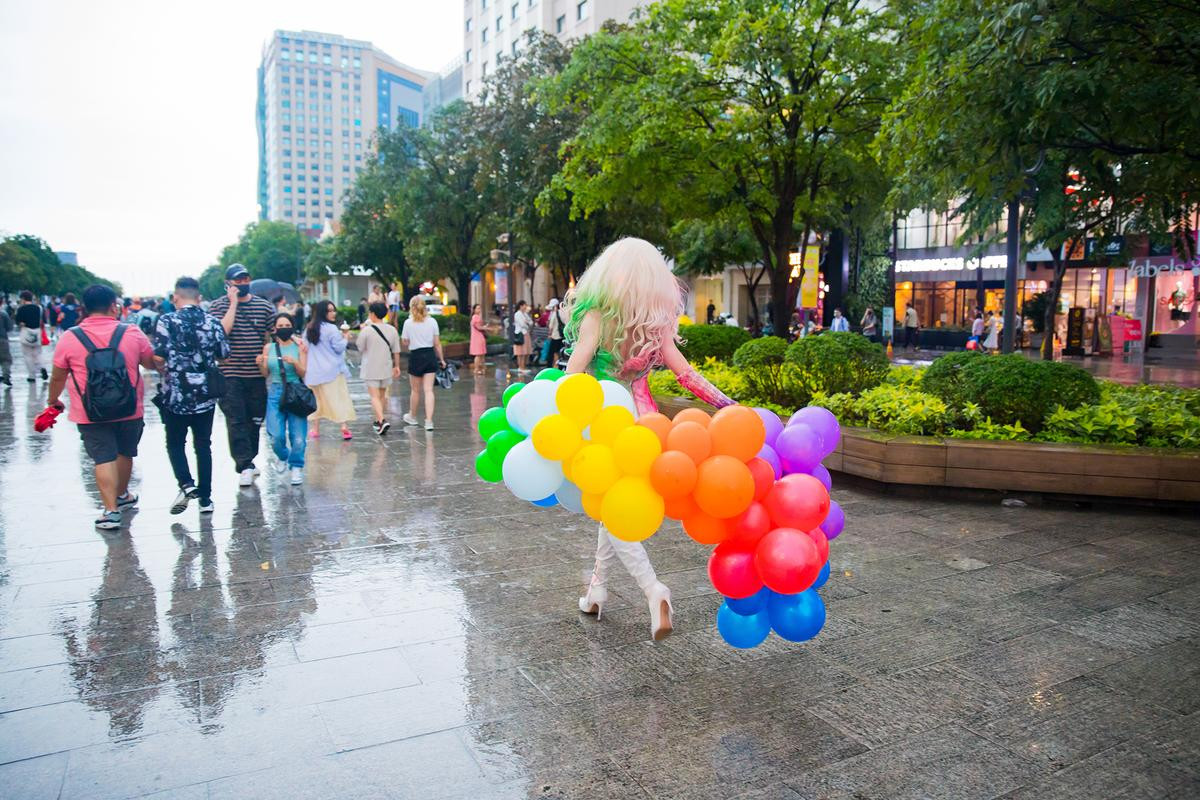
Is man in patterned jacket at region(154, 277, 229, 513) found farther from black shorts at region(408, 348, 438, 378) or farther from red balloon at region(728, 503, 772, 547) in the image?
red balloon at region(728, 503, 772, 547)

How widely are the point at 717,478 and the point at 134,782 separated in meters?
2.42

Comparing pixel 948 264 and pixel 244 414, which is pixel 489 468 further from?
pixel 948 264

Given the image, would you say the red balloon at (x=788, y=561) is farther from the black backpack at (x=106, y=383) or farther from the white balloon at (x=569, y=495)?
the black backpack at (x=106, y=383)

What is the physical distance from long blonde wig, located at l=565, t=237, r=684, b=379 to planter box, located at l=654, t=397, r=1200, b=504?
416cm

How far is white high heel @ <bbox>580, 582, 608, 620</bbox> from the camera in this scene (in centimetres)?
448

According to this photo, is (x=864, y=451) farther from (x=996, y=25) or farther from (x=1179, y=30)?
(x=1179, y=30)

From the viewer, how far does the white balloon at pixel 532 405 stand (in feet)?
11.7

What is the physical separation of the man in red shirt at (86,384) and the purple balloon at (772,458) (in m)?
5.06

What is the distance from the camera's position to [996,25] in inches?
256

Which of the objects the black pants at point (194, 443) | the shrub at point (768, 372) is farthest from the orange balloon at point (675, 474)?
the shrub at point (768, 372)

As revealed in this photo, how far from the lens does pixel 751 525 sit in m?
3.38

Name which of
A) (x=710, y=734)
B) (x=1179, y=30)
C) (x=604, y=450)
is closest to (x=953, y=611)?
(x=710, y=734)

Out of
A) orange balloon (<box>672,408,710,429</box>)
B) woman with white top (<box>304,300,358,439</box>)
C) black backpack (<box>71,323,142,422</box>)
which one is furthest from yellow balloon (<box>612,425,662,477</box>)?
woman with white top (<box>304,300,358,439</box>)

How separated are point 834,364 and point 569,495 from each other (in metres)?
6.27
